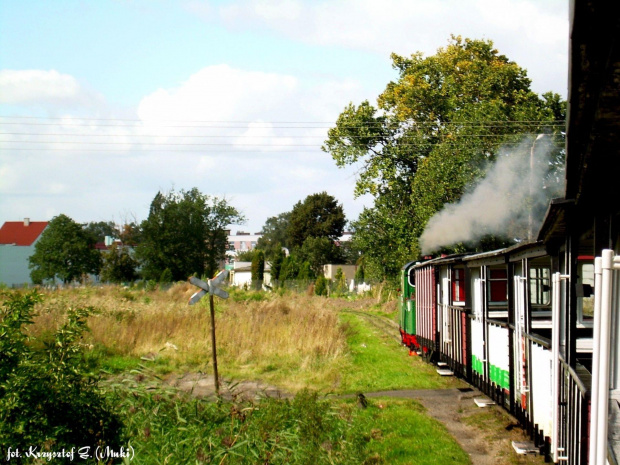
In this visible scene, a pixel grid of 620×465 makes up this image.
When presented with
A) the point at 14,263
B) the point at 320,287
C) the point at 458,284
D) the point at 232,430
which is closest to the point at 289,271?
the point at 320,287

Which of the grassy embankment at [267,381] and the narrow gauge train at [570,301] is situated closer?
the narrow gauge train at [570,301]

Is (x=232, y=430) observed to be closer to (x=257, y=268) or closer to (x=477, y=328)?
(x=477, y=328)

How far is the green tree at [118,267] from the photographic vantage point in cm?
6356

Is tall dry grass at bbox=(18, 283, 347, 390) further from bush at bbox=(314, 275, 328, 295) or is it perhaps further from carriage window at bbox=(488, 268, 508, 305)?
bush at bbox=(314, 275, 328, 295)

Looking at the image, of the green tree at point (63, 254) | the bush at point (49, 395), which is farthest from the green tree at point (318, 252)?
the bush at point (49, 395)

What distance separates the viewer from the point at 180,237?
2635 inches

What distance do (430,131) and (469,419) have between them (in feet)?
86.5

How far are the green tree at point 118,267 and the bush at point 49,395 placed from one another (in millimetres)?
58266

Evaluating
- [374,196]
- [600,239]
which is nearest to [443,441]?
[600,239]

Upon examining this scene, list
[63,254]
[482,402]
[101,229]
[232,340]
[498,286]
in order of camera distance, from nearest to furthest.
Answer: [482,402], [498,286], [232,340], [63,254], [101,229]

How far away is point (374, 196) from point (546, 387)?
2788 cm

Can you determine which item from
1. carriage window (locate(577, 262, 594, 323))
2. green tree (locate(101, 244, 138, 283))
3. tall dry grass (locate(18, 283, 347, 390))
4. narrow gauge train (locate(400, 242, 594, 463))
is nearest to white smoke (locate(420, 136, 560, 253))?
tall dry grass (locate(18, 283, 347, 390))

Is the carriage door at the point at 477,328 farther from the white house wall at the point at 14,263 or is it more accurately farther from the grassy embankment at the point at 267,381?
the white house wall at the point at 14,263

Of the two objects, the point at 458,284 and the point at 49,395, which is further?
the point at 458,284
